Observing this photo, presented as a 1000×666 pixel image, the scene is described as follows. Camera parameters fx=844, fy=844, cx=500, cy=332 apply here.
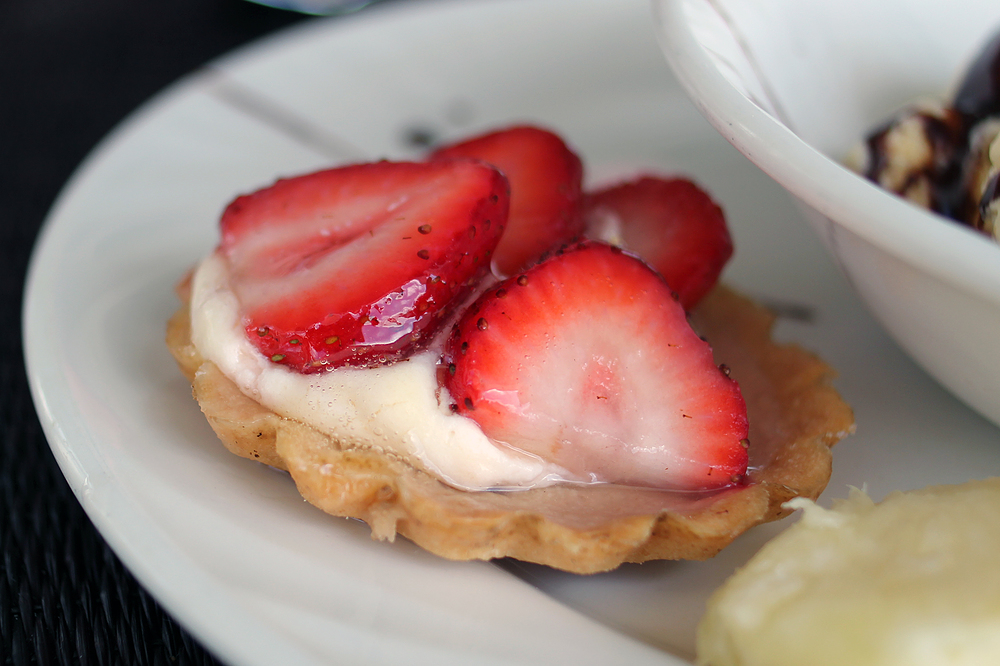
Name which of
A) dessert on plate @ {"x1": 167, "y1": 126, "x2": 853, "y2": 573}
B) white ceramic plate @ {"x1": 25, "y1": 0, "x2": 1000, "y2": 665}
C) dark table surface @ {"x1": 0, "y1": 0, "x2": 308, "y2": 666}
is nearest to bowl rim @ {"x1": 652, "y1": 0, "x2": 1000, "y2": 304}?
dessert on plate @ {"x1": 167, "y1": 126, "x2": 853, "y2": 573}

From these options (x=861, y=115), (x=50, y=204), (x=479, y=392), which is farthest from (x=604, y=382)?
(x=50, y=204)

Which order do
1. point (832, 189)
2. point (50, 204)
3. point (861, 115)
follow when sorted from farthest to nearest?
point (50, 204), point (861, 115), point (832, 189)

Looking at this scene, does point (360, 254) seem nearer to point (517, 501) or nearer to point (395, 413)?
point (395, 413)

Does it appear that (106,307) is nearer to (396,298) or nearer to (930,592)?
(396,298)

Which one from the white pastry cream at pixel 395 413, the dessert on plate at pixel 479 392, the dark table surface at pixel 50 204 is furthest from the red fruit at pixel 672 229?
the dark table surface at pixel 50 204

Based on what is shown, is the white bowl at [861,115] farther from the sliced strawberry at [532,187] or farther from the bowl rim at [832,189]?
the sliced strawberry at [532,187]
